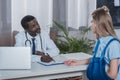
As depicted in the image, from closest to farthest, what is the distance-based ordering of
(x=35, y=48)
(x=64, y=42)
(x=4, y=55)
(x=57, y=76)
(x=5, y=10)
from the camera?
(x=4, y=55) → (x=57, y=76) → (x=35, y=48) → (x=5, y=10) → (x=64, y=42)

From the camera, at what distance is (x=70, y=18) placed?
3633 mm

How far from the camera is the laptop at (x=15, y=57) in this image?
1896mm

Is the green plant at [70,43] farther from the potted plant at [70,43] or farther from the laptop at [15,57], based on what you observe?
the laptop at [15,57]

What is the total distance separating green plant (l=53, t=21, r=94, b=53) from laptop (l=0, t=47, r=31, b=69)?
153cm

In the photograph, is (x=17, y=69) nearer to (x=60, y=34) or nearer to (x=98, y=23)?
(x=98, y=23)

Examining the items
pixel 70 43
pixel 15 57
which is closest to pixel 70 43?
pixel 70 43

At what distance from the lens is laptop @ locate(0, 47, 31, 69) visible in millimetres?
1896

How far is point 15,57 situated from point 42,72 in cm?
23

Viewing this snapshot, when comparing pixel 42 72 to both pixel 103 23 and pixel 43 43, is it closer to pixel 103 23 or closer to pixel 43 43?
pixel 103 23

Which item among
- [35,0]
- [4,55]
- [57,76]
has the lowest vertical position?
[57,76]

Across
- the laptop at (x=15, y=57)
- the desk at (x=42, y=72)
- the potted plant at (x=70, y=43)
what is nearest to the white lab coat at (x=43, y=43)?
the potted plant at (x=70, y=43)

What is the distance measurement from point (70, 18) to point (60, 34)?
27cm

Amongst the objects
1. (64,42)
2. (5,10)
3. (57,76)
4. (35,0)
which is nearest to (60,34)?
(64,42)

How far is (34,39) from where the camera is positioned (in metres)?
2.91
